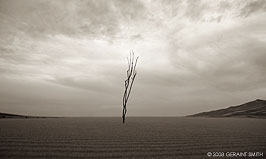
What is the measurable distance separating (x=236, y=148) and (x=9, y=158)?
2.91 m

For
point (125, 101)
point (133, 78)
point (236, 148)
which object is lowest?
point (236, 148)

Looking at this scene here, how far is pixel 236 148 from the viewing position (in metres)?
2.71

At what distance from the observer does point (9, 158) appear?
208cm

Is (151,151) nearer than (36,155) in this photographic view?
No

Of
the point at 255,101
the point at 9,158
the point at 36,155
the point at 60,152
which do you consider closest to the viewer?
the point at 9,158

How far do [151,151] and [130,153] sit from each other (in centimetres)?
30

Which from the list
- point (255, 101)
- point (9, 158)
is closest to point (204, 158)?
point (9, 158)

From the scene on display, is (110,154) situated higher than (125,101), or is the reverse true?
(125,101)

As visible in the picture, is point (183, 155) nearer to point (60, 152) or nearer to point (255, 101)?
point (60, 152)

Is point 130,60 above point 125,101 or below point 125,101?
above

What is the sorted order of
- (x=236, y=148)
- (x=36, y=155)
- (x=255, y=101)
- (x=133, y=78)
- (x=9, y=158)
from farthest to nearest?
1. (x=255, y=101)
2. (x=133, y=78)
3. (x=236, y=148)
4. (x=36, y=155)
5. (x=9, y=158)

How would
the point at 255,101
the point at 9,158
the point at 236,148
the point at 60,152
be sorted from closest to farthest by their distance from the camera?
the point at 9,158, the point at 60,152, the point at 236,148, the point at 255,101

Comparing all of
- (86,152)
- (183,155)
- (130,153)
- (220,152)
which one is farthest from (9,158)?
(220,152)

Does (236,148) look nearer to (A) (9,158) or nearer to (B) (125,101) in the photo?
(A) (9,158)
